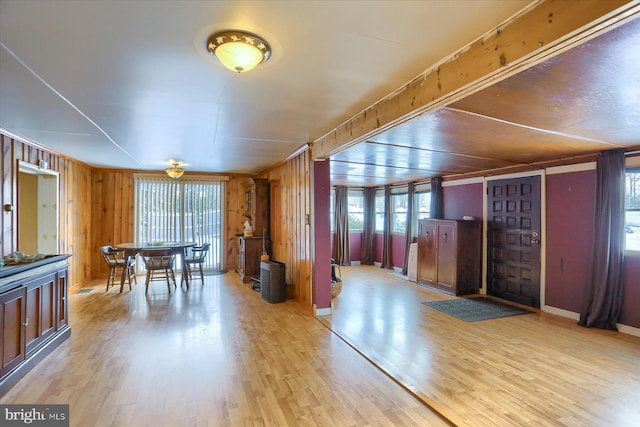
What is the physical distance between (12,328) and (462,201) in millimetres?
6650

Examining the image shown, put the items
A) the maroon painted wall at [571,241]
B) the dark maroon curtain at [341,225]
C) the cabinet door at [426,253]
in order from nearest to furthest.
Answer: the maroon painted wall at [571,241], the cabinet door at [426,253], the dark maroon curtain at [341,225]

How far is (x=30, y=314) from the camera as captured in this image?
2932 mm

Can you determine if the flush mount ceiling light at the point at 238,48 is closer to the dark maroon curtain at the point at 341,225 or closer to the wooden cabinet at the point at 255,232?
the wooden cabinet at the point at 255,232

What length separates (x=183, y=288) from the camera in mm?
6000

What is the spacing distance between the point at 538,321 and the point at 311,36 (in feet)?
15.2

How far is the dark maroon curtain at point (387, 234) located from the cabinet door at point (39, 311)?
6741 millimetres

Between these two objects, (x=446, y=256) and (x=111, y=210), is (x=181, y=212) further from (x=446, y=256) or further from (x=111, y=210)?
(x=446, y=256)

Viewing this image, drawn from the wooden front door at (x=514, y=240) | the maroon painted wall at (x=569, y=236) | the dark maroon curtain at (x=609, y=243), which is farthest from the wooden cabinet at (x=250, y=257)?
the dark maroon curtain at (x=609, y=243)

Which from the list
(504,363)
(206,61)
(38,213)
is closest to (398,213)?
(504,363)

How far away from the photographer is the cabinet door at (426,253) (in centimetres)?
624

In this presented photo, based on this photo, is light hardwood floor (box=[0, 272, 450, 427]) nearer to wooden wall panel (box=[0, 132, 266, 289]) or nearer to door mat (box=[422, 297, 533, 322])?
door mat (box=[422, 297, 533, 322])

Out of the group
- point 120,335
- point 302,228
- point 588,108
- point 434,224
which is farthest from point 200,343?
point 434,224

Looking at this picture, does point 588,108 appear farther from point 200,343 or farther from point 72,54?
point 200,343

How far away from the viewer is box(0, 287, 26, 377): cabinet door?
99.8 inches
